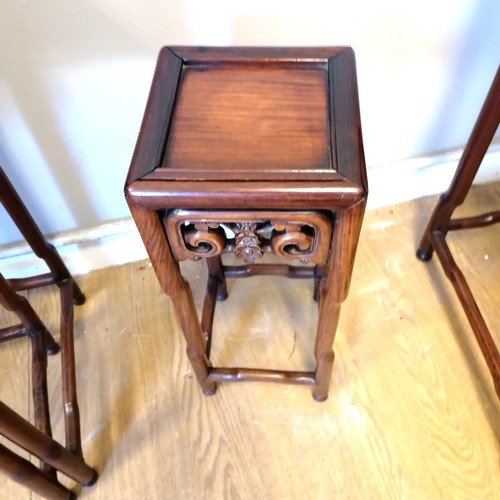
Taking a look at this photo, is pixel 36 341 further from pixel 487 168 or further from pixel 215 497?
pixel 487 168

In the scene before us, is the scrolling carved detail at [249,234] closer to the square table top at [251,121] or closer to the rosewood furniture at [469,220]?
the square table top at [251,121]

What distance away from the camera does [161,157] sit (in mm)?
551

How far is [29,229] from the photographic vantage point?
89cm

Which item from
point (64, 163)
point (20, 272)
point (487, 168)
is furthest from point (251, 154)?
point (487, 168)

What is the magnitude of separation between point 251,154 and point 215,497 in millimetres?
613

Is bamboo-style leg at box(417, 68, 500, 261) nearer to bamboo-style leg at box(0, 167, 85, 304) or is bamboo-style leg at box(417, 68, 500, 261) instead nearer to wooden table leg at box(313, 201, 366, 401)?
wooden table leg at box(313, 201, 366, 401)

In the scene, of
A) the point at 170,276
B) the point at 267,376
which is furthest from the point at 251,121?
the point at 267,376

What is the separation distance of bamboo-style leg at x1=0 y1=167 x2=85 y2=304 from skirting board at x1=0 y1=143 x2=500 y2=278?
0.27 feet

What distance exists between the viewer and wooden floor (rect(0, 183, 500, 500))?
0.89 meters

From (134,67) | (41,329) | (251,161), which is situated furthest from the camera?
(41,329)

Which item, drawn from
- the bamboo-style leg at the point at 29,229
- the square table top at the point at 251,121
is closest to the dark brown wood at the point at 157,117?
the square table top at the point at 251,121

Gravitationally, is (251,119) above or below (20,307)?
above

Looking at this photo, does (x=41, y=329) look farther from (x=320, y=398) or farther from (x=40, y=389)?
(x=320, y=398)

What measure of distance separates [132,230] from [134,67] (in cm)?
37
